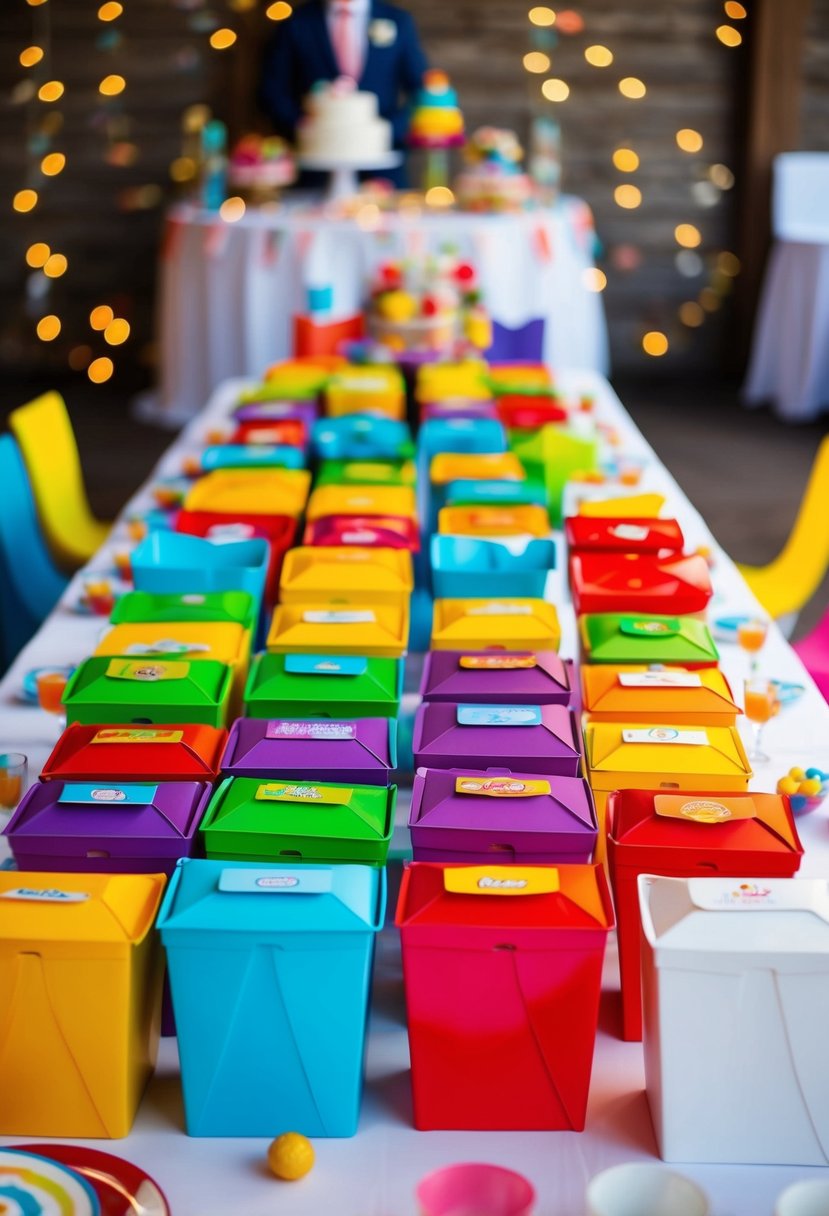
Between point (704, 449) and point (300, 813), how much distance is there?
17.5ft

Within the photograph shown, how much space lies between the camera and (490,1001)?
1227 mm

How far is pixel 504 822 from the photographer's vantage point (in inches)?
54.5

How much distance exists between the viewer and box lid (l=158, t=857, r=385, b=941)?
1.21 m

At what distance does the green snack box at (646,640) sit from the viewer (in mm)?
1854

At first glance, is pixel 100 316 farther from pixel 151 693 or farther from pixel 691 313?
pixel 151 693

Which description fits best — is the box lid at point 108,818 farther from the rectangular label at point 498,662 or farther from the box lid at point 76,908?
the rectangular label at point 498,662

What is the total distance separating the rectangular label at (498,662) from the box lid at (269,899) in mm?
529

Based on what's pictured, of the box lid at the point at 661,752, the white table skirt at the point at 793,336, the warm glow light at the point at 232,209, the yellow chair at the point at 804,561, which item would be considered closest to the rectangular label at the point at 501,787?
the box lid at the point at 661,752

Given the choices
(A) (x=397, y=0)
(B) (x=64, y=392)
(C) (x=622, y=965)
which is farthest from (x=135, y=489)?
(C) (x=622, y=965)

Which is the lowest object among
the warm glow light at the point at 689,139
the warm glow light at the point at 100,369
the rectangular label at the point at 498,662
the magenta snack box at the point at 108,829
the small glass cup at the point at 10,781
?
the warm glow light at the point at 100,369

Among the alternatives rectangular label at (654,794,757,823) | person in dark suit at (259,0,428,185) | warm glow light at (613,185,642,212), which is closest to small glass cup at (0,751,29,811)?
rectangular label at (654,794,757,823)

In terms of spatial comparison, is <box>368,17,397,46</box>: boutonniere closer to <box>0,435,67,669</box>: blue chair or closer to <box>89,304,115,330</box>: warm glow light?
<box>89,304,115,330</box>: warm glow light

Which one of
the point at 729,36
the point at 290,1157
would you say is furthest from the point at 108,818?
the point at 729,36

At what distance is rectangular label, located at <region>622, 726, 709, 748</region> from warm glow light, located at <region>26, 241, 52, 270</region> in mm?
6837
